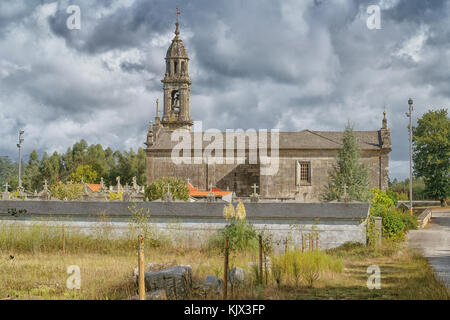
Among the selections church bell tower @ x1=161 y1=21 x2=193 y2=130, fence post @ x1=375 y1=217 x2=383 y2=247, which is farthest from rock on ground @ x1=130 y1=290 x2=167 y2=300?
church bell tower @ x1=161 y1=21 x2=193 y2=130

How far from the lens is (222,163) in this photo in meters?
54.9

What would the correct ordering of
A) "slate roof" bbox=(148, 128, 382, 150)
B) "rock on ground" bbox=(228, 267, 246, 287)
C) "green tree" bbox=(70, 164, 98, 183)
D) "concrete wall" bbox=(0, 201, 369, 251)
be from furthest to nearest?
"green tree" bbox=(70, 164, 98, 183)
"slate roof" bbox=(148, 128, 382, 150)
"concrete wall" bbox=(0, 201, 369, 251)
"rock on ground" bbox=(228, 267, 246, 287)

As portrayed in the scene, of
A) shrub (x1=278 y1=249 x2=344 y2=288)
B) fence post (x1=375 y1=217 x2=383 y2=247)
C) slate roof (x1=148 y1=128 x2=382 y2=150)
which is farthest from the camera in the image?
slate roof (x1=148 y1=128 x2=382 y2=150)

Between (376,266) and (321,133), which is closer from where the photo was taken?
(376,266)

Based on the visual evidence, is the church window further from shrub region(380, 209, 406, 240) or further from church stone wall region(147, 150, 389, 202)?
shrub region(380, 209, 406, 240)

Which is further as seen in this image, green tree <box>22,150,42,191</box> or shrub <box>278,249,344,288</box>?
green tree <box>22,150,42,191</box>

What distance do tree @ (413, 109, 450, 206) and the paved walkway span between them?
1356cm

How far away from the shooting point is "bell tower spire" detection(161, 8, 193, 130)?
71.2m

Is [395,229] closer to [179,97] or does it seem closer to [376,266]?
[376,266]

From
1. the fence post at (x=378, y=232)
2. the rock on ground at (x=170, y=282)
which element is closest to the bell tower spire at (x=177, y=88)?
the fence post at (x=378, y=232)

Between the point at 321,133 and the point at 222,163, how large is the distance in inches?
444

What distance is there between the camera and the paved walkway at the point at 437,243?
15.6 meters

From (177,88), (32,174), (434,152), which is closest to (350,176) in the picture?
(434,152)
